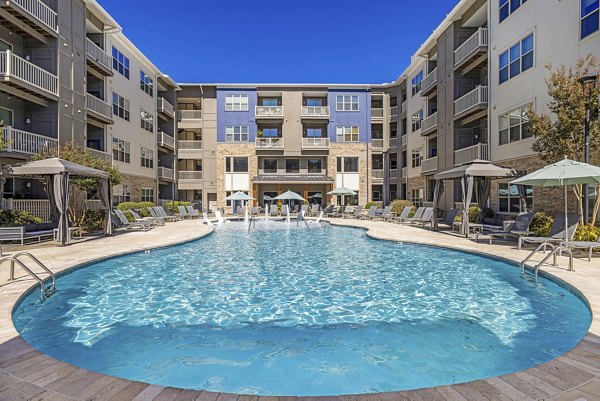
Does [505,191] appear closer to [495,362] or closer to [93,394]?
[495,362]

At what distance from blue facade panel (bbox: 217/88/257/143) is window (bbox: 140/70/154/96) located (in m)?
7.18

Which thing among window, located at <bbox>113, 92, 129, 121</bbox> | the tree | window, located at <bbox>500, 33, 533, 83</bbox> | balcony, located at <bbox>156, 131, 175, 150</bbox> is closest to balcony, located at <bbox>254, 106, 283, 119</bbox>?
balcony, located at <bbox>156, 131, 175, 150</bbox>

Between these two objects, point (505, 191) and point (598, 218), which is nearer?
point (598, 218)

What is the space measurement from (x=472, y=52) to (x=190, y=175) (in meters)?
27.6

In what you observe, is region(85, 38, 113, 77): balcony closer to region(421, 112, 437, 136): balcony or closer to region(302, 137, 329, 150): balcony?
region(302, 137, 329, 150): balcony

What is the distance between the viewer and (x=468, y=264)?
9.56 metres

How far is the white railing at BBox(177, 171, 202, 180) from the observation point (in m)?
35.1

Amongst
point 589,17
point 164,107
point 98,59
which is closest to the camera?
point 589,17

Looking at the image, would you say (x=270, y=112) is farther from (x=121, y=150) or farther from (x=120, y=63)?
(x=121, y=150)

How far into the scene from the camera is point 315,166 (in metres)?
35.8

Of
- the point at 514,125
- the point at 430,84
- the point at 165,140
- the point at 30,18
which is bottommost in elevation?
the point at 514,125

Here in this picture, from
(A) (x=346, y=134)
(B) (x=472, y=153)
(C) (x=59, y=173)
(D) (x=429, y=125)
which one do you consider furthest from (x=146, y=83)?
(B) (x=472, y=153)

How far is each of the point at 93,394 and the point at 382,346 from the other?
3.51m

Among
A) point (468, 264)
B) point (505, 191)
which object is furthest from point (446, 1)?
point (468, 264)
